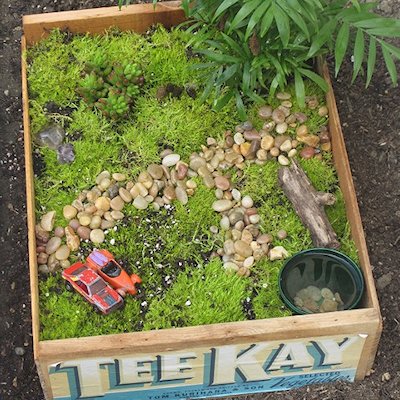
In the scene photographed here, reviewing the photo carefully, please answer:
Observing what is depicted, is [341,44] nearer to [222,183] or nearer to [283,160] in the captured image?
[283,160]

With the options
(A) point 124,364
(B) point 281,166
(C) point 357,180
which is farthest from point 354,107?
(A) point 124,364

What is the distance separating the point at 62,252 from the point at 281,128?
0.90 metres

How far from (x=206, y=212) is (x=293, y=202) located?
0.30m

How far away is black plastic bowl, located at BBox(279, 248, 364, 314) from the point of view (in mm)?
2877

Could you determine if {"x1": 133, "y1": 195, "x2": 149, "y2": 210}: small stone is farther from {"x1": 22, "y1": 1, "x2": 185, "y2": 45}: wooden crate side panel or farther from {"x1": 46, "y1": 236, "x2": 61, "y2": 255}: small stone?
{"x1": 22, "y1": 1, "x2": 185, "y2": 45}: wooden crate side panel

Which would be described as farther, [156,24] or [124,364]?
[156,24]

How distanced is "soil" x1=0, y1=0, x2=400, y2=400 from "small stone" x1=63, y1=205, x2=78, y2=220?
1.10ft

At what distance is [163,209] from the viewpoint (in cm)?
312

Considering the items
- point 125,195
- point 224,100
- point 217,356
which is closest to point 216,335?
point 217,356

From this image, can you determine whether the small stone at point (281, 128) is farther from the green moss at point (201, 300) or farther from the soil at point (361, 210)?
the green moss at point (201, 300)

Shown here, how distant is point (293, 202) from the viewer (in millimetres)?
3066

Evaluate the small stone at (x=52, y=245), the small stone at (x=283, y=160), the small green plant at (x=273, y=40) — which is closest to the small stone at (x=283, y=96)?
the small green plant at (x=273, y=40)

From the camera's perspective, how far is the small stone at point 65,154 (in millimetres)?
3209

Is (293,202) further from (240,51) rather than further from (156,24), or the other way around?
(156,24)
